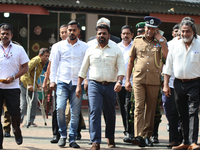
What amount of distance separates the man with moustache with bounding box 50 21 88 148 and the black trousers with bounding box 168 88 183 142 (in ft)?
5.76

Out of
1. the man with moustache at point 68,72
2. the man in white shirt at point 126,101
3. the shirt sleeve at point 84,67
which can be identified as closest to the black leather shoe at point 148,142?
the man in white shirt at point 126,101

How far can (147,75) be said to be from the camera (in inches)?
302

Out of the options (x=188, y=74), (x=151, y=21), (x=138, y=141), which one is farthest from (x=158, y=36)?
(x=138, y=141)

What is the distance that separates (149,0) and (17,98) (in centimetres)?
1235

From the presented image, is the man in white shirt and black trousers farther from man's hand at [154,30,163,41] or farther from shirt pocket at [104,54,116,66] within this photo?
shirt pocket at [104,54,116,66]

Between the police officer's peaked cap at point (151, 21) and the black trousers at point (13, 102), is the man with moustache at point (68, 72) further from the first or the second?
the police officer's peaked cap at point (151, 21)

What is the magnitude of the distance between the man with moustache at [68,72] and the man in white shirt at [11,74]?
0.75 m

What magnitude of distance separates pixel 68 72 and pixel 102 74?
2.62 feet

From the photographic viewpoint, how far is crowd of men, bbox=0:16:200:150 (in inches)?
283

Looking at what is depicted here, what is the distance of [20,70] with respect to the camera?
7.42m

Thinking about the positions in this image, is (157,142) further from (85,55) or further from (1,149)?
(1,149)

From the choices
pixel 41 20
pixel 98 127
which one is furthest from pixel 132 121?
pixel 41 20

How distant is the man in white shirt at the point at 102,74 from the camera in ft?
24.2

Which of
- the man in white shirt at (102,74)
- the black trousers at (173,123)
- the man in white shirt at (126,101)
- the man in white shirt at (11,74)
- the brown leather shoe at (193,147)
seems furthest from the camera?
the man in white shirt at (126,101)
